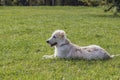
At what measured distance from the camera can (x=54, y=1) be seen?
210 feet

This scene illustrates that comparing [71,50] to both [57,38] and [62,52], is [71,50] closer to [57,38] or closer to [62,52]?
[62,52]

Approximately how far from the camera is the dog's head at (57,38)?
10.6 meters

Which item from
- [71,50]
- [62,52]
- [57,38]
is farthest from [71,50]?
[57,38]

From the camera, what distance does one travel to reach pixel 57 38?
10.6 metres

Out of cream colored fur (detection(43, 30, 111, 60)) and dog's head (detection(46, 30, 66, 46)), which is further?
dog's head (detection(46, 30, 66, 46))

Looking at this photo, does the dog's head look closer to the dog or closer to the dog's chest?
the dog

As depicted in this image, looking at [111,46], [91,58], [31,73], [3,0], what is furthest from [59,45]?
[3,0]

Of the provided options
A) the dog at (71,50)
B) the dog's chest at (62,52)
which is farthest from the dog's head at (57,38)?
the dog's chest at (62,52)

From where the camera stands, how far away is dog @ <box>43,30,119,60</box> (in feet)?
34.3

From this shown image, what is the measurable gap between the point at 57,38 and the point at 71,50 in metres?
0.51

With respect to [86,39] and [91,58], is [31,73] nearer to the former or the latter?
[91,58]

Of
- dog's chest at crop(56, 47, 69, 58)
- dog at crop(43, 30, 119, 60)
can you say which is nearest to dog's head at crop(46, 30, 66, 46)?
dog at crop(43, 30, 119, 60)

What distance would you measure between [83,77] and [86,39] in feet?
25.6

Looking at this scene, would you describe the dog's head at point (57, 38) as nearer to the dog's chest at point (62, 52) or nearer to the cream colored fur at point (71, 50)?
the cream colored fur at point (71, 50)
